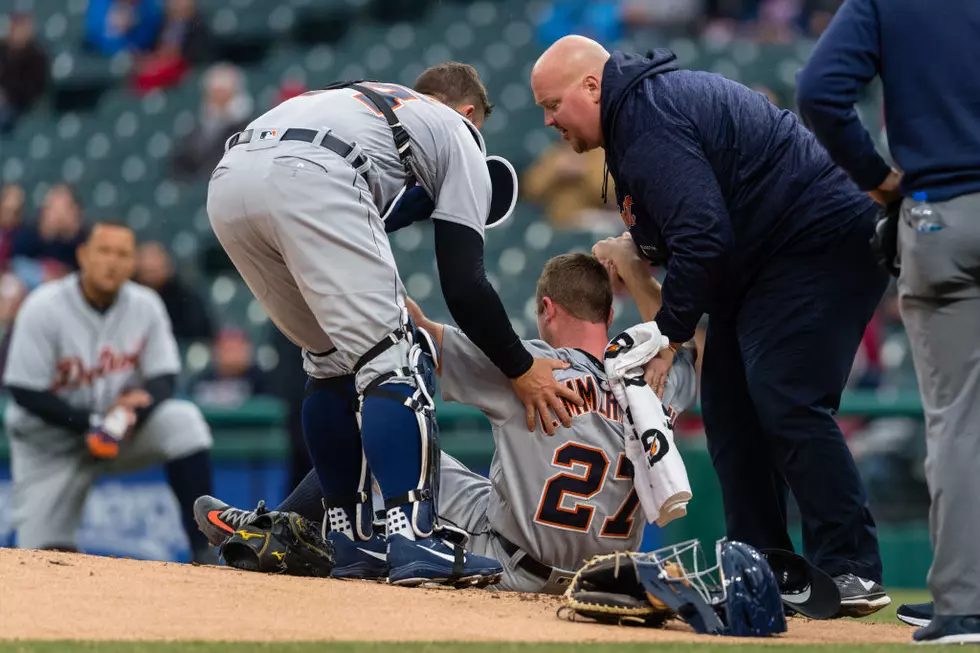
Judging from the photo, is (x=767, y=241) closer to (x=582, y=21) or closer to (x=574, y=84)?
(x=574, y=84)

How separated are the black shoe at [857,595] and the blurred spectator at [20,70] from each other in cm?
1172

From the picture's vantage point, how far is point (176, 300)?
10.2 m

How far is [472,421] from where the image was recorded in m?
7.84

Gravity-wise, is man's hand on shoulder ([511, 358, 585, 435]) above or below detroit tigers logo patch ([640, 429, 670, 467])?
above

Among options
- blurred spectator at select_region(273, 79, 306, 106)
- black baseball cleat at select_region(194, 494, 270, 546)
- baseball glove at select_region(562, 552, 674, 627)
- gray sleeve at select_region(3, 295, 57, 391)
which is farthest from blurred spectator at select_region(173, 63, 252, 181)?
baseball glove at select_region(562, 552, 674, 627)

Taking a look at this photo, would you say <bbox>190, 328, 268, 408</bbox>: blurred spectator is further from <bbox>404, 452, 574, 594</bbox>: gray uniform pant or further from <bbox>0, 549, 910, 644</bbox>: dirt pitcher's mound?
<bbox>0, 549, 910, 644</bbox>: dirt pitcher's mound

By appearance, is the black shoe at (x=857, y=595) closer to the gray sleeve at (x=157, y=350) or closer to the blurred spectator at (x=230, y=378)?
the gray sleeve at (x=157, y=350)

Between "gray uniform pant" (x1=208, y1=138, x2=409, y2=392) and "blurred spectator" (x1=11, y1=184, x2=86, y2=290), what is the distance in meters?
7.22

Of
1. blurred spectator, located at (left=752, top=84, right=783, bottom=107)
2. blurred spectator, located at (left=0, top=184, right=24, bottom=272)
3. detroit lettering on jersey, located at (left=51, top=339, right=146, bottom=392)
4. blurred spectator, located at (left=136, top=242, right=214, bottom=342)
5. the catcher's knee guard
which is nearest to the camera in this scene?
the catcher's knee guard

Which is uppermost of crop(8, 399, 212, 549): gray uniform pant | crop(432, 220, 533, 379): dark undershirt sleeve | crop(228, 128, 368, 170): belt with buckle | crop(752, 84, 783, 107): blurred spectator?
crop(752, 84, 783, 107): blurred spectator

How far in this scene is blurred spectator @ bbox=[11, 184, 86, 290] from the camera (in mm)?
10969

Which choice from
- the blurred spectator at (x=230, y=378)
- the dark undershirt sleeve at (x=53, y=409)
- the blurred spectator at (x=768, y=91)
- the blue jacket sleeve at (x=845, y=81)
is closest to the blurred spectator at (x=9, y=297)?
the blurred spectator at (x=230, y=378)

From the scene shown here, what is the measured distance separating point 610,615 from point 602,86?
1.66 m

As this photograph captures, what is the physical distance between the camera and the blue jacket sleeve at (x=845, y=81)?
3496 mm
